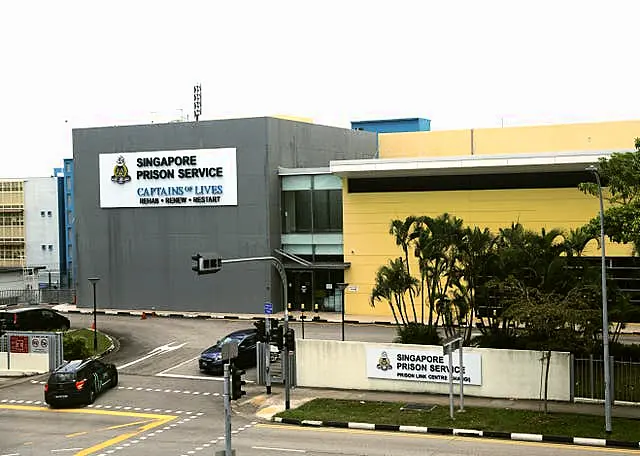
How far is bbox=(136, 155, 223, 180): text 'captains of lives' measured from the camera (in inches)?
2196

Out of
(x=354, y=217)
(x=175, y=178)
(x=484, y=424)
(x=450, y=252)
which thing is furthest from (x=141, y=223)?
(x=484, y=424)

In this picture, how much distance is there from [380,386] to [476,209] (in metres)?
19.4

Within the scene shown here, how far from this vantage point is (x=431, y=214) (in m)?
50.2

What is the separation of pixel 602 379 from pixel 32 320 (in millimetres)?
28791

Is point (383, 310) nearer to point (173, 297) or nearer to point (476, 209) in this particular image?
point (476, 209)

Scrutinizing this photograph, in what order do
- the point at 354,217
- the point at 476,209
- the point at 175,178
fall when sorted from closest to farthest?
the point at 476,209
the point at 354,217
the point at 175,178

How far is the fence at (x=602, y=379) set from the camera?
91.3ft

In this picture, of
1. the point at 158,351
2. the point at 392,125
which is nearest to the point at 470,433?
the point at 158,351

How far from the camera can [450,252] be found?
33.7 metres

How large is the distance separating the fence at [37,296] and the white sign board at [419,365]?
3712 centimetres

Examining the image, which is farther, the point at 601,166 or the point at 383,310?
the point at 383,310

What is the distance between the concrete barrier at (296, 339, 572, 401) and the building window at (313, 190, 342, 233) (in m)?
21.5

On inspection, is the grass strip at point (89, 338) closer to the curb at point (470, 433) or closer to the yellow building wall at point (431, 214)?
the yellow building wall at point (431, 214)

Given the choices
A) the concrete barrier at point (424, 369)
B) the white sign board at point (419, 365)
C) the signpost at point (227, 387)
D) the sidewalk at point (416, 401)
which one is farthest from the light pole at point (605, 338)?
the signpost at point (227, 387)
